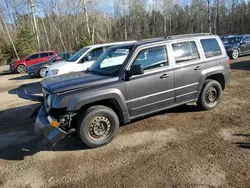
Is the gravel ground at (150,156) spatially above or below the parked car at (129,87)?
below

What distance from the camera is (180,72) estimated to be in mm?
4812

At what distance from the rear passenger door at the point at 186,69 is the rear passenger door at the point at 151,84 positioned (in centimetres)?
20

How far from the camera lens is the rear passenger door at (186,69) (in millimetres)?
4816

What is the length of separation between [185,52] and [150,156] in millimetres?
2543

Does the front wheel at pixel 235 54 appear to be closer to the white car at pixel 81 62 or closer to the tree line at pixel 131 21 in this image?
the white car at pixel 81 62

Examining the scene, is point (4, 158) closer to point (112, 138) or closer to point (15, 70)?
point (112, 138)

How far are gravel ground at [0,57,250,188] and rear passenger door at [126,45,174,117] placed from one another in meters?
0.57

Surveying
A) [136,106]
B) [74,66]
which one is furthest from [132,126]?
[74,66]

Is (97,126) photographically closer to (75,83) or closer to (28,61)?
(75,83)

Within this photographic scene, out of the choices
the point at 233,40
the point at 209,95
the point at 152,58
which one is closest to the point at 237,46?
the point at 233,40

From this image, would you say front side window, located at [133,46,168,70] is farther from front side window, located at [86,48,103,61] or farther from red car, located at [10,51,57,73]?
red car, located at [10,51,57,73]

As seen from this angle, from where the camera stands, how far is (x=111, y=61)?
4.93 m

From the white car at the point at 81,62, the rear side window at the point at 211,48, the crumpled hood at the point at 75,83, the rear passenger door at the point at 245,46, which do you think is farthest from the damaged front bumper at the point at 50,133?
the rear passenger door at the point at 245,46

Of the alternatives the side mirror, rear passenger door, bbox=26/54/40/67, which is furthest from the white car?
rear passenger door, bbox=26/54/40/67
